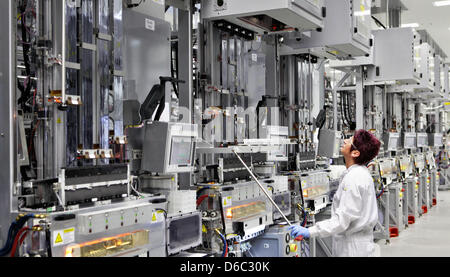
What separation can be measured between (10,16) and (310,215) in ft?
12.7

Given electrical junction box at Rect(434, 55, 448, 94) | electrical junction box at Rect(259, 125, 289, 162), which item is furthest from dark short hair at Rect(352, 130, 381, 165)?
electrical junction box at Rect(434, 55, 448, 94)

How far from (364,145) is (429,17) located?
8.67 meters

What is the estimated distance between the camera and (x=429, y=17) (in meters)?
10.7

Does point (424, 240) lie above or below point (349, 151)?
below

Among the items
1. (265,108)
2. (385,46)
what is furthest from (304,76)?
(385,46)

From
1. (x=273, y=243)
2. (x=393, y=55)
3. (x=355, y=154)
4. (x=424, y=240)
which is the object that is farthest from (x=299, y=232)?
(x=424, y=240)

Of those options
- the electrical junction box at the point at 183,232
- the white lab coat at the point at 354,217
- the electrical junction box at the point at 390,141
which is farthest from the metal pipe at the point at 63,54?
the electrical junction box at the point at 390,141

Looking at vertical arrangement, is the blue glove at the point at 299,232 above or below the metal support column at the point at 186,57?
below

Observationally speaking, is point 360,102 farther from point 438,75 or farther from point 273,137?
point 438,75

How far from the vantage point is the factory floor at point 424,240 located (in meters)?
7.34

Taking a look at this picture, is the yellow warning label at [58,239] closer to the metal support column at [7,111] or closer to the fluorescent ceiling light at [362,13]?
the metal support column at [7,111]

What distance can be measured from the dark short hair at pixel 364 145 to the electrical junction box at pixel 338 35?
1.98 meters

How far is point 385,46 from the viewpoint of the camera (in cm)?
789
